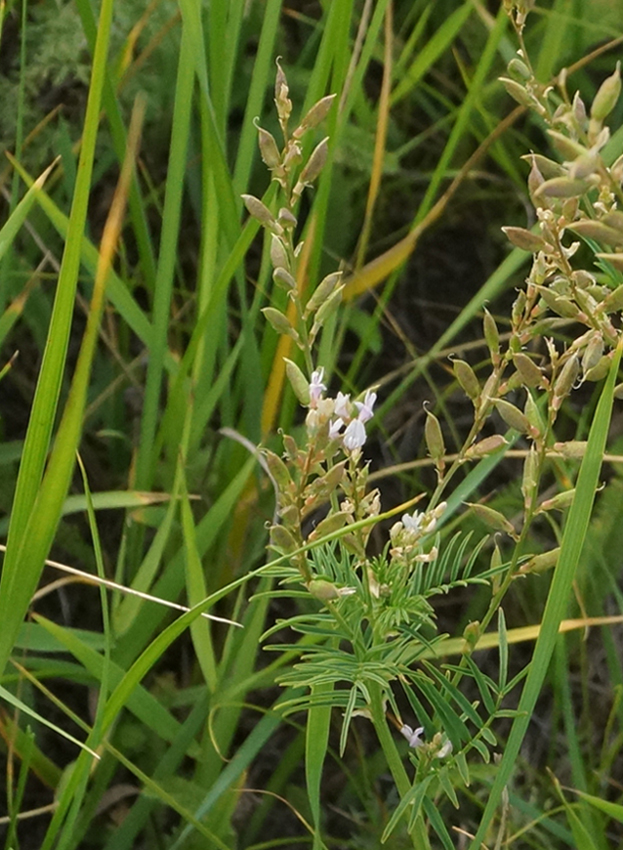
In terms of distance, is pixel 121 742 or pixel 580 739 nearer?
pixel 121 742

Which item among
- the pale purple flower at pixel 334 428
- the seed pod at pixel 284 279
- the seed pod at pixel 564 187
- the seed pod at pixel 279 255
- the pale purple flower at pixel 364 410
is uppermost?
the seed pod at pixel 564 187

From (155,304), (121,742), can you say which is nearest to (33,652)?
(121,742)

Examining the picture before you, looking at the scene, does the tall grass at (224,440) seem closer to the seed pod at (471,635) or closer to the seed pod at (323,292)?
the seed pod at (471,635)

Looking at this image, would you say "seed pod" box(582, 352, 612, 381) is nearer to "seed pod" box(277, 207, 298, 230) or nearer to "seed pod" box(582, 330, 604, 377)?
"seed pod" box(582, 330, 604, 377)

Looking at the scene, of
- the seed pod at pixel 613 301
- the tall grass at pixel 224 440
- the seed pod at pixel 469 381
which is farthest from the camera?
the tall grass at pixel 224 440

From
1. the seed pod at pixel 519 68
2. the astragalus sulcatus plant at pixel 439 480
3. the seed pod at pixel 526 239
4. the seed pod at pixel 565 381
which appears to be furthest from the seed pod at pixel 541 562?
the seed pod at pixel 519 68

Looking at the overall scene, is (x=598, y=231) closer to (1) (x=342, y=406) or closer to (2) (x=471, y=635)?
(1) (x=342, y=406)

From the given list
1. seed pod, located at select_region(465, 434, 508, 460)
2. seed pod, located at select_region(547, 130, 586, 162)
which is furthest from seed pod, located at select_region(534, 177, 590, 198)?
seed pod, located at select_region(465, 434, 508, 460)

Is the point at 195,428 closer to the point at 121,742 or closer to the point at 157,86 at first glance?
the point at 121,742
